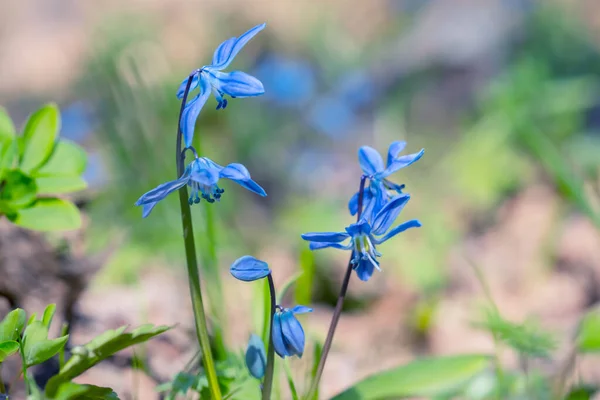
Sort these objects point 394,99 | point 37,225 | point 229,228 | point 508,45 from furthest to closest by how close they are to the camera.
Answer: point 508,45 < point 394,99 < point 229,228 < point 37,225

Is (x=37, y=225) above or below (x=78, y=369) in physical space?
above

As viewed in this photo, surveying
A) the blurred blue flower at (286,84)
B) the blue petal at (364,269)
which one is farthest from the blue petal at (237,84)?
the blurred blue flower at (286,84)

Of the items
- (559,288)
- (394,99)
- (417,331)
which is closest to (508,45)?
(394,99)

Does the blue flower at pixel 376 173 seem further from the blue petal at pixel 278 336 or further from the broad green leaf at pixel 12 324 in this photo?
the broad green leaf at pixel 12 324

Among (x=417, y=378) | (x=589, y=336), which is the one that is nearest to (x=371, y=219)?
(x=417, y=378)

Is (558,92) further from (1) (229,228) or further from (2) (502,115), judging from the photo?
(1) (229,228)

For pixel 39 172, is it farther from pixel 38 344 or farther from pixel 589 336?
pixel 589 336
